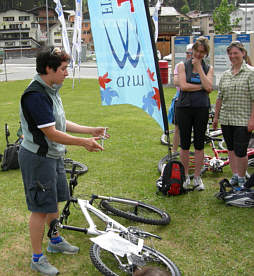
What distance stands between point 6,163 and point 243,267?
4.23 m

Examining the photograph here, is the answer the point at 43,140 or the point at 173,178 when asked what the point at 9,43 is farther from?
the point at 43,140

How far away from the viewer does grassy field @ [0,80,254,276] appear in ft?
10.9

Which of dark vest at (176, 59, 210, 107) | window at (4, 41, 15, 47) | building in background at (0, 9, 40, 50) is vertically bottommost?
dark vest at (176, 59, 210, 107)

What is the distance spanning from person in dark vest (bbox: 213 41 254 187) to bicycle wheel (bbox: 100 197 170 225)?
1453 mm

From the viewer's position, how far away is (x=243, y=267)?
324 cm

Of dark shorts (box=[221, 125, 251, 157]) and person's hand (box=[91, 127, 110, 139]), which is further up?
person's hand (box=[91, 127, 110, 139])

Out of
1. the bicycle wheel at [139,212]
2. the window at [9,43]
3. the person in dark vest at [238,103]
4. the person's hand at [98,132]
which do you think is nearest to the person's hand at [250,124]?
the person in dark vest at [238,103]

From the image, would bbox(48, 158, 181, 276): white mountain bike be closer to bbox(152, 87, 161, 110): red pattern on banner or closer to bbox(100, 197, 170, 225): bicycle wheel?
bbox(100, 197, 170, 225): bicycle wheel

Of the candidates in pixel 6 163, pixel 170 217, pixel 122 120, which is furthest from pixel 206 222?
pixel 122 120

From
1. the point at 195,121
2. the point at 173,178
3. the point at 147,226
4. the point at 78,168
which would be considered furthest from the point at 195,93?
the point at 78,168

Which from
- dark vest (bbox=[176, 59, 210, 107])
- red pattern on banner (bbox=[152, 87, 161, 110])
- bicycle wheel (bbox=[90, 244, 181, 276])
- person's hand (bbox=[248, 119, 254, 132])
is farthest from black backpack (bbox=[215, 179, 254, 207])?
bicycle wheel (bbox=[90, 244, 181, 276])

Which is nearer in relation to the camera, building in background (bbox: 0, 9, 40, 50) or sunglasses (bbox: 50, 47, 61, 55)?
sunglasses (bbox: 50, 47, 61, 55)

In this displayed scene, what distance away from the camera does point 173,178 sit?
15.5 feet

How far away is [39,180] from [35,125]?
46cm
